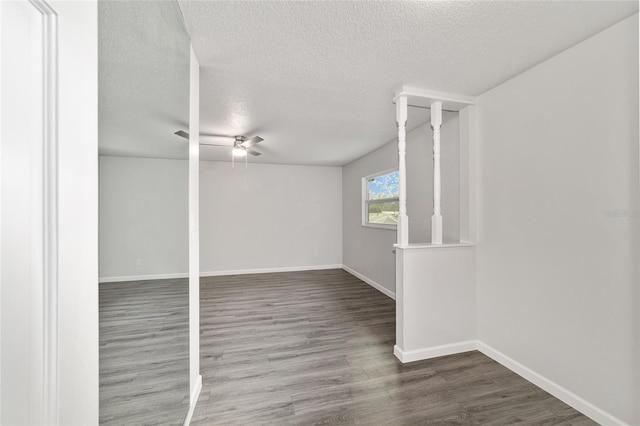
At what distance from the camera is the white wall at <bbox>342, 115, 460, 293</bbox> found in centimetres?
274

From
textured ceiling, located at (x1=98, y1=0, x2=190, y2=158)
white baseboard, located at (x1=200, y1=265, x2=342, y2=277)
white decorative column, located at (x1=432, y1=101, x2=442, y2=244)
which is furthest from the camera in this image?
white baseboard, located at (x1=200, y1=265, x2=342, y2=277)

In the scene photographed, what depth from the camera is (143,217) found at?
935 mm

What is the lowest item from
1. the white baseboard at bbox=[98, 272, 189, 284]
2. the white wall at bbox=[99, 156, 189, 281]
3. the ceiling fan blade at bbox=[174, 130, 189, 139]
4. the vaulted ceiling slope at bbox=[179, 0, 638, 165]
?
the white baseboard at bbox=[98, 272, 189, 284]

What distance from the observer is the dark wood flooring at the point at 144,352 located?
699 millimetres

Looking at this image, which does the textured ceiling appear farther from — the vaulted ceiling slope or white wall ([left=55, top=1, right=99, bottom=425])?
the vaulted ceiling slope

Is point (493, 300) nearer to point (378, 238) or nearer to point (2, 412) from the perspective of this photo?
point (378, 238)

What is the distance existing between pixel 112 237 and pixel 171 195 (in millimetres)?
624

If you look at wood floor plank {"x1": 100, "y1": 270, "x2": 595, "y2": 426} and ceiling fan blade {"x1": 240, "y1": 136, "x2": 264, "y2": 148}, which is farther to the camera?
ceiling fan blade {"x1": 240, "y1": 136, "x2": 264, "y2": 148}

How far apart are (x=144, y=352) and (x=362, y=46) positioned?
6.44 ft

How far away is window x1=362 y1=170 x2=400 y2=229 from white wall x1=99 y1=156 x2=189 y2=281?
123 inches

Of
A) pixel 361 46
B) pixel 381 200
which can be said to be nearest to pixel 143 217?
pixel 361 46

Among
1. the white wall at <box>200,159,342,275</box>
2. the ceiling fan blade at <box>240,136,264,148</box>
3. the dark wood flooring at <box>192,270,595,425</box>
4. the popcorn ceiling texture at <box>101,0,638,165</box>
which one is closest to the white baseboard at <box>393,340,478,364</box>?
the dark wood flooring at <box>192,270,595,425</box>

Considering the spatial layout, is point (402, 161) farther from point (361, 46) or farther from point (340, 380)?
point (340, 380)

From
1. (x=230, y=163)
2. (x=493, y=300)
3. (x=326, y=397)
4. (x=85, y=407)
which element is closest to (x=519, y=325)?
(x=493, y=300)
